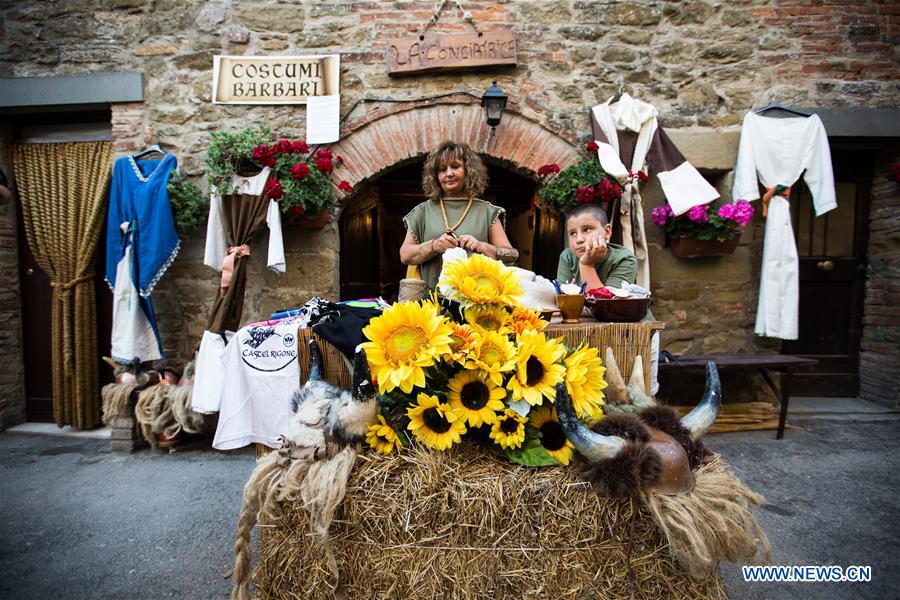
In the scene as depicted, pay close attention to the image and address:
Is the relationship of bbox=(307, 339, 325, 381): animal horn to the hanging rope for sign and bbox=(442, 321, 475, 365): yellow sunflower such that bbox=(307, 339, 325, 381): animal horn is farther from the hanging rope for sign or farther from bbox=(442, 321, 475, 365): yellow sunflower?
the hanging rope for sign

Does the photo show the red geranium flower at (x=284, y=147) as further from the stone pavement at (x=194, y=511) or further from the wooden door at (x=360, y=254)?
the stone pavement at (x=194, y=511)

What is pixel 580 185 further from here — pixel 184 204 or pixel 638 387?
pixel 184 204

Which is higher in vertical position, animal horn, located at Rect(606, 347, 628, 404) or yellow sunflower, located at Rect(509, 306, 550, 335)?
yellow sunflower, located at Rect(509, 306, 550, 335)

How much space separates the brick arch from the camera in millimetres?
3740

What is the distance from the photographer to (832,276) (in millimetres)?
4230

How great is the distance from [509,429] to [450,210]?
148 cm

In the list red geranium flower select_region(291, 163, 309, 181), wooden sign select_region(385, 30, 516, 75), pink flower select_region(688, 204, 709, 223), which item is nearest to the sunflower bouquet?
red geranium flower select_region(291, 163, 309, 181)

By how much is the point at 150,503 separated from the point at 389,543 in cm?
220

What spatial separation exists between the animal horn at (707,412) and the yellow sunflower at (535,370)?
1.49 feet

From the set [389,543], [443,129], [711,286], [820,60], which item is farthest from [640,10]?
[389,543]

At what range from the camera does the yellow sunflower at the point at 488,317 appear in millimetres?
1418

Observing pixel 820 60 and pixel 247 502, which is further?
pixel 820 60

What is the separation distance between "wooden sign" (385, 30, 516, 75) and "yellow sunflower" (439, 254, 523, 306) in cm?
292

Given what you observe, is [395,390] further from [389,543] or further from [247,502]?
[247,502]
